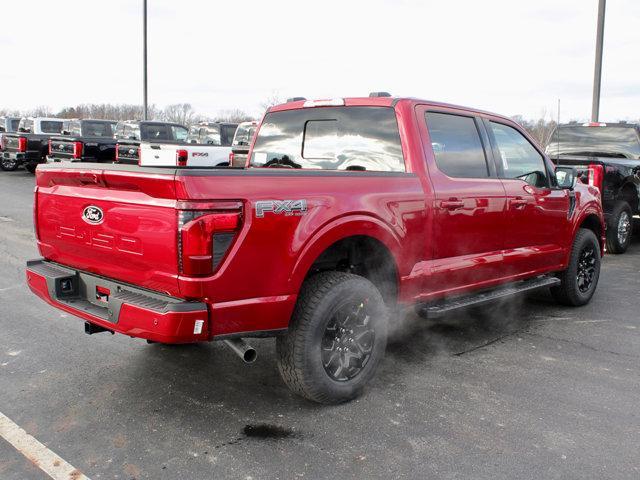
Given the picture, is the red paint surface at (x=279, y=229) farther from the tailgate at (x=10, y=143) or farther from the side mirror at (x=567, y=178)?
the tailgate at (x=10, y=143)

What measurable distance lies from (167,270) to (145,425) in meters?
0.97

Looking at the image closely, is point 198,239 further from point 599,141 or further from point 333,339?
point 599,141

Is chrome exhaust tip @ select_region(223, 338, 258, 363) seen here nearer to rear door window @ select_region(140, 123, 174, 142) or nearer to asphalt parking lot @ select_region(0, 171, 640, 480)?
asphalt parking lot @ select_region(0, 171, 640, 480)

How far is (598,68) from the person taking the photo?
41.9 ft

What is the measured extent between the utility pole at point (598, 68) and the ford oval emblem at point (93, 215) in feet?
39.8

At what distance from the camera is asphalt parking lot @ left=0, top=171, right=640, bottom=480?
10.1 feet

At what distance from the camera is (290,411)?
144 inches

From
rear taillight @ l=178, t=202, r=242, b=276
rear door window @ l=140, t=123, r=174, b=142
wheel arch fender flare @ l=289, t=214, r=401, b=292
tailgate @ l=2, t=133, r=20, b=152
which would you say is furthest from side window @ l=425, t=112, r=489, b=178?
tailgate @ l=2, t=133, r=20, b=152

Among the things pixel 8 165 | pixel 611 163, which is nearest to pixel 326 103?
pixel 611 163

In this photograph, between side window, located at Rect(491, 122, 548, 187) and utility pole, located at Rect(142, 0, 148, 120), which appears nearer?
side window, located at Rect(491, 122, 548, 187)

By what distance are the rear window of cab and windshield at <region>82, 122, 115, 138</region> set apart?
17036mm

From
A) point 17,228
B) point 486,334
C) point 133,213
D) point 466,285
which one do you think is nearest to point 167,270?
point 133,213

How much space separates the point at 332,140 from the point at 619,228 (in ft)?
21.6

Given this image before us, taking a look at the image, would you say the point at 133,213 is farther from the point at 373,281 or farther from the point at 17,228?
the point at 17,228
